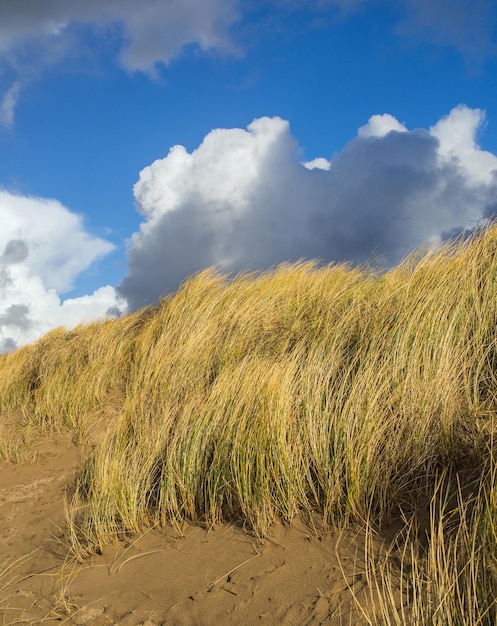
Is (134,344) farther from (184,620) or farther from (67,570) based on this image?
(184,620)

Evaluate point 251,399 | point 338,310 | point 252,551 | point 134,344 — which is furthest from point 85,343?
point 252,551

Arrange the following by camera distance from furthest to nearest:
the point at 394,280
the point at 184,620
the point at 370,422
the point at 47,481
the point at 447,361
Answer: the point at 394,280
the point at 47,481
the point at 447,361
the point at 370,422
the point at 184,620

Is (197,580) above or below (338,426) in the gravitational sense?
below

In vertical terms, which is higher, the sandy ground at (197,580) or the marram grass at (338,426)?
the marram grass at (338,426)

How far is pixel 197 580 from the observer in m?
2.77

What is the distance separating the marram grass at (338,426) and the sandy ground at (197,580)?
0.48ft

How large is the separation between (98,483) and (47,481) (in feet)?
4.88

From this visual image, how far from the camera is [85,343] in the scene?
7.43 meters

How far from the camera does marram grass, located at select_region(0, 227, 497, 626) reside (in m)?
2.56

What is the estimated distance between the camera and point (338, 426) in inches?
124

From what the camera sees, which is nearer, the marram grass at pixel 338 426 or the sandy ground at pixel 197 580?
the sandy ground at pixel 197 580

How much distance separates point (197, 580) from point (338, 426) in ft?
3.53

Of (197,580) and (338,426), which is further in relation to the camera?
(338,426)

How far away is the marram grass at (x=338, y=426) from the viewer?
2.56 metres
